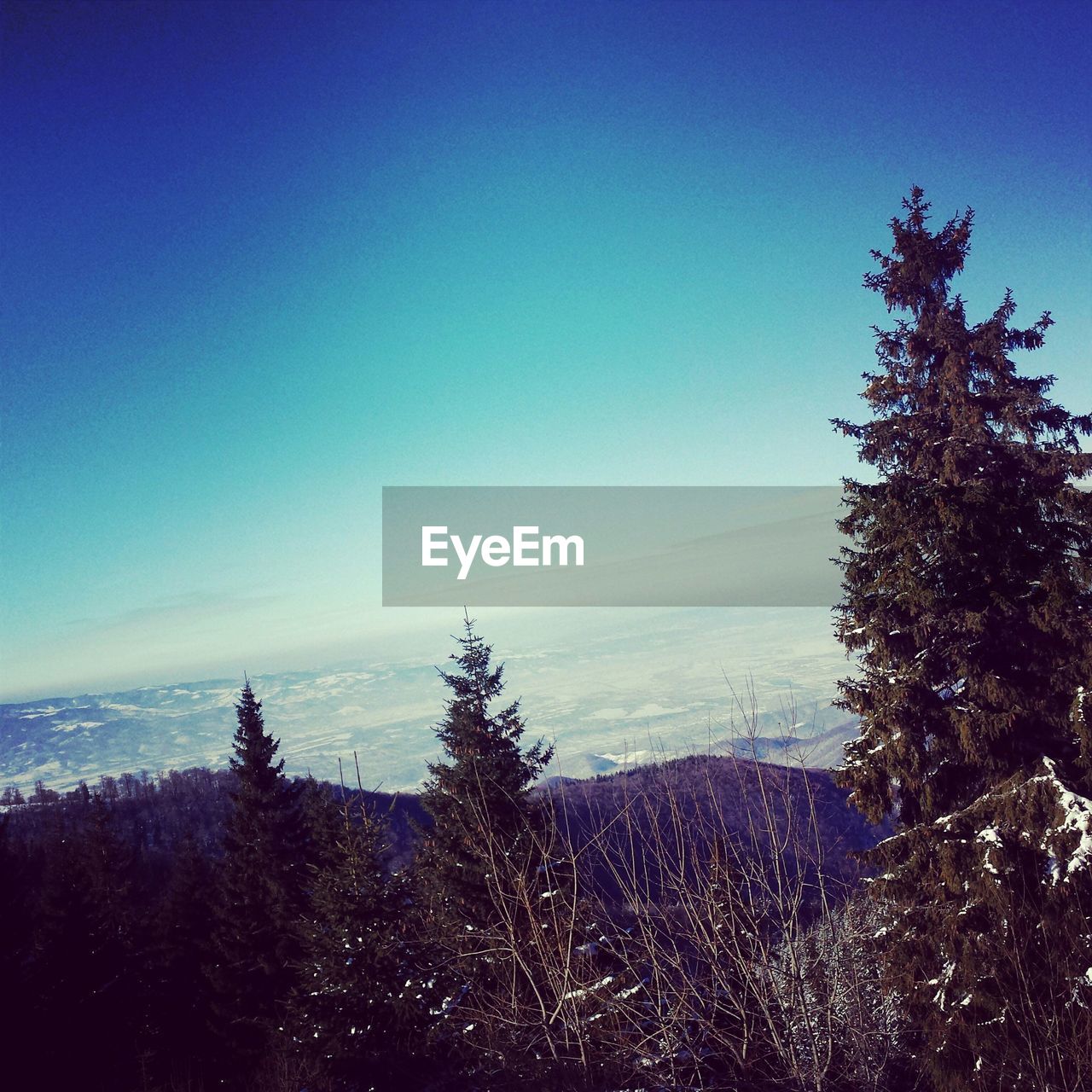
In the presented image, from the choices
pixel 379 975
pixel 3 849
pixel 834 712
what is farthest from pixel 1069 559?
pixel 3 849

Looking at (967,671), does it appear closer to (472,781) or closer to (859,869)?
(859,869)

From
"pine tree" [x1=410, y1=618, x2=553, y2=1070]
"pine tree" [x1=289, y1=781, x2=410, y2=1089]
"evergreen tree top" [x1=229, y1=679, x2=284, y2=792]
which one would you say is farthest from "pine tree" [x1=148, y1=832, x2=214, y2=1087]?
"pine tree" [x1=410, y1=618, x2=553, y2=1070]

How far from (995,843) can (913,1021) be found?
2.83 meters

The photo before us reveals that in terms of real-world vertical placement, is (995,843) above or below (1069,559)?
below

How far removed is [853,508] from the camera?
1090 cm

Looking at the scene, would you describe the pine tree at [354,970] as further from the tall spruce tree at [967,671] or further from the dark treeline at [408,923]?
the tall spruce tree at [967,671]

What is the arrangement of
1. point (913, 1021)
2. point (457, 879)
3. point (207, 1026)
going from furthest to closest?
point (207, 1026) → point (457, 879) → point (913, 1021)

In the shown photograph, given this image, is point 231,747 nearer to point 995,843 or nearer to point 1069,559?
point 995,843

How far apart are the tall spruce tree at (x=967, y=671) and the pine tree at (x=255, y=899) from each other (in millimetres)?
19016

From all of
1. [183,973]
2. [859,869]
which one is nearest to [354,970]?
[859,869]

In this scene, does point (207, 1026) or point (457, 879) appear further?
point (207, 1026)

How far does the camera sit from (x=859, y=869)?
11383mm

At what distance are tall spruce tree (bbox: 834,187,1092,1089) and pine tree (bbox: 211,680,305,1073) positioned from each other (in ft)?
62.4

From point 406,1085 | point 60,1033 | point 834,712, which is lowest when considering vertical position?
point 60,1033
